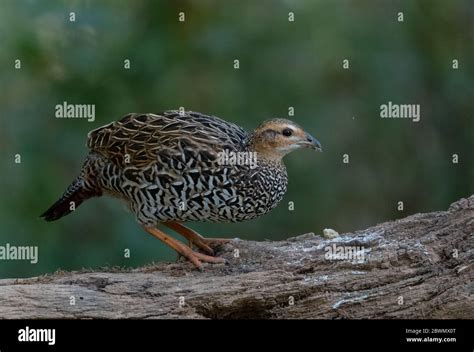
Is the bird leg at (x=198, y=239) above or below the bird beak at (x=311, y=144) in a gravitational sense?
below

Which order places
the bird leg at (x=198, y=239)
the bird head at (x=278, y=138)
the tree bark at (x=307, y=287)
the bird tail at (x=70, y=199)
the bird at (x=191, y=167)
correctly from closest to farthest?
1. the tree bark at (x=307, y=287)
2. the bird at (x=191, y=167)
3. the bird head at (x=278, y=138)
4. the bird leg at (x=198, y=239)
5. the bird tail at (x=70, y=199)

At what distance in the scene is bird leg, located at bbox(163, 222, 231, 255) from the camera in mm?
5867

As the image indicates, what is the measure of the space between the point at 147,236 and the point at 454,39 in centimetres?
282

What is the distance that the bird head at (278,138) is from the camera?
5582mm

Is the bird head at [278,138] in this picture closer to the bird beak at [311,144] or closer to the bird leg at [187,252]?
the bird beak at [311,144]

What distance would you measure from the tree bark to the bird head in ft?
2.02

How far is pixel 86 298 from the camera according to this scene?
16.8ft

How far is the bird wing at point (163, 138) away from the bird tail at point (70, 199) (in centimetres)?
30

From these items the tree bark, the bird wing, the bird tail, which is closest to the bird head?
the bird wing

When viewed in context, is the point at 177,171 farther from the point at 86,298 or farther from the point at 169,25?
the point at 169,25

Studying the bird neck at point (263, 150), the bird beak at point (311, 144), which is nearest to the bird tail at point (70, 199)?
the bird neck at point (263, 150)

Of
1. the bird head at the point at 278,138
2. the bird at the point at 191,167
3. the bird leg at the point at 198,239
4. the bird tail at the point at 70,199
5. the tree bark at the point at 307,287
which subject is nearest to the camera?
the tree bark at the point at 307,287

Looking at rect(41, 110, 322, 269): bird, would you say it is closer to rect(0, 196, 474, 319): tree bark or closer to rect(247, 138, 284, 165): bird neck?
rect(247, 138, 284, 165): bird neck
